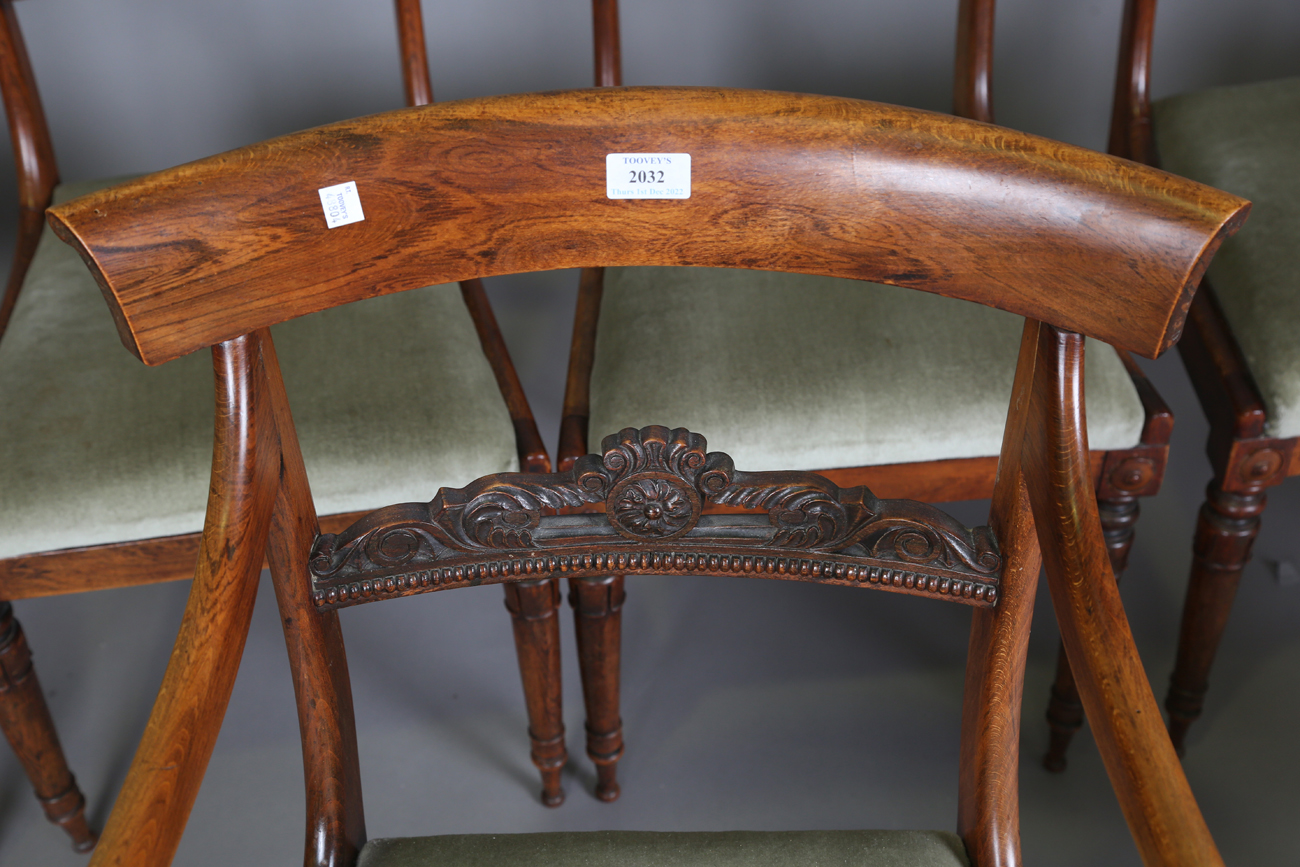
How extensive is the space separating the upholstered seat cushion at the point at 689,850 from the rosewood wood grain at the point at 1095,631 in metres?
0.11

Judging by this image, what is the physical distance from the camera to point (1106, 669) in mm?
373

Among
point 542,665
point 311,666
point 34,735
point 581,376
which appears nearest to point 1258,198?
point 581,376

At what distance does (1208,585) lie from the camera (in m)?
0.76

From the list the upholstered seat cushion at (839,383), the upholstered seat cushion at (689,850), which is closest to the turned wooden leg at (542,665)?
the upholstered seat cushion at (839,383)

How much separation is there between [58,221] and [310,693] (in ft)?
0.68

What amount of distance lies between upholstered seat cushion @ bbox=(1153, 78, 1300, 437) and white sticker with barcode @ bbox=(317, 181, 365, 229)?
1.87 feet

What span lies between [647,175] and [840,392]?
1.05ft

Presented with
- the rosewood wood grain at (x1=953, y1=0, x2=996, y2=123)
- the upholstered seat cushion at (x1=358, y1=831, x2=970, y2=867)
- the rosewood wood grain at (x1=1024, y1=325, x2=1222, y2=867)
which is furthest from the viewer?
the rosewood wood grain at (x1=953, y1=0, x2=996, y2=123)

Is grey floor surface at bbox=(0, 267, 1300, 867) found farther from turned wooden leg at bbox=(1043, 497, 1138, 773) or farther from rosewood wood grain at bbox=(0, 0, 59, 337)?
rosewood wood grain at bbox=(0, 0, 59, 337)

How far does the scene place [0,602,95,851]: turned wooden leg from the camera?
2.33 ft

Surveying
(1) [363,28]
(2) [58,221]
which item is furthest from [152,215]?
(1) [363,28]

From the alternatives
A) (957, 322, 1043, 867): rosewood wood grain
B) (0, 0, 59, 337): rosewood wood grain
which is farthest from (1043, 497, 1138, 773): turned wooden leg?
(0, 0, 59, 337): rosewood wood grain

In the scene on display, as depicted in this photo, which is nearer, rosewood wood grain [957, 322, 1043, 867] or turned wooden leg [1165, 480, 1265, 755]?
rosewood wood grain [957, 322, 1043, 867]

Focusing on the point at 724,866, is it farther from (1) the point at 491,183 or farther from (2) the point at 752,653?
(2) the point at 752,653
